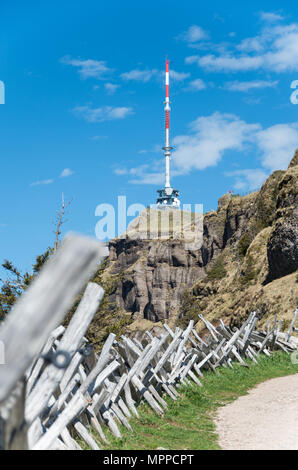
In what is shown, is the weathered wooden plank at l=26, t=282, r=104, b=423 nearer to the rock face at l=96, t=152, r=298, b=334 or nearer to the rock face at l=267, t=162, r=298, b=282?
the rock face at l=96, t=152, r=298, b=334

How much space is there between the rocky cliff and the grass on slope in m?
13.1

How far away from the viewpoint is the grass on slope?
226 inches

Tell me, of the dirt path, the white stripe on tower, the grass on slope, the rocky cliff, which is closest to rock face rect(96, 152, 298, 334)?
the rocky cliff

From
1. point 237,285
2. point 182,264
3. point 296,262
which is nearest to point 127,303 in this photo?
point 182,264

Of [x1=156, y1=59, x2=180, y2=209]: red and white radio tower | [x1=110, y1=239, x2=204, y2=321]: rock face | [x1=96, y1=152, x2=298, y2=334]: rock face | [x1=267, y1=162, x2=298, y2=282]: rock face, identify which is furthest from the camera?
[x1=156, y1=59, x2=180, y2=209]: red and white radio tower

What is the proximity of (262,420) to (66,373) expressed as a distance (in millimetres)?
3082

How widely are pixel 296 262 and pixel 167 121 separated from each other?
94.5 meters

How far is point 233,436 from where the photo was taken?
248 inches

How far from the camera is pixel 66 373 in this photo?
18.5 feet

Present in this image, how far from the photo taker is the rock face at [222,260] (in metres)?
30.8

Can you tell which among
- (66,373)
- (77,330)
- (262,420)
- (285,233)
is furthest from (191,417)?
(285,233)

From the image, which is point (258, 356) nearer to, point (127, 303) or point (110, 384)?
point (110, 384)

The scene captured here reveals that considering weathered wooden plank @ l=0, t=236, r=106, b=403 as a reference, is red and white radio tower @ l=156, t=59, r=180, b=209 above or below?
above

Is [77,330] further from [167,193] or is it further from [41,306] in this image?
[167,193]
